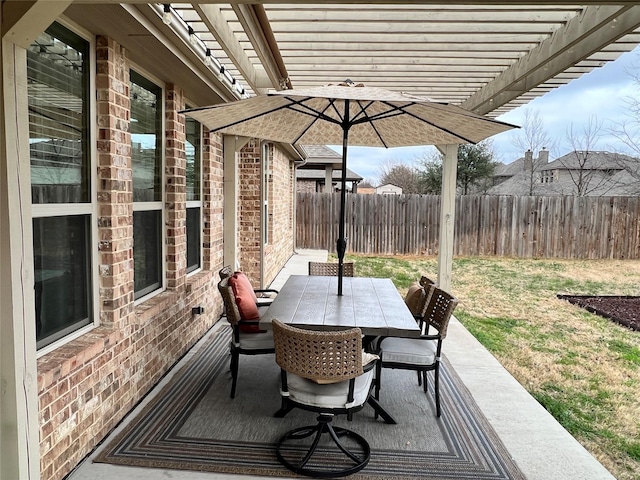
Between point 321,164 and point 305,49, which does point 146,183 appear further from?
point 321,164

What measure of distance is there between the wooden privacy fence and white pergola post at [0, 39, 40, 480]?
38.1ft

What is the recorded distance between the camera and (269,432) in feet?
10.4

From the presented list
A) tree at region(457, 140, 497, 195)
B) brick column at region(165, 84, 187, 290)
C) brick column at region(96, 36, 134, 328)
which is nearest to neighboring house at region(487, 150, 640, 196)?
tree at region(457, 140, 497, 195)

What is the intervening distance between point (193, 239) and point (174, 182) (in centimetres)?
113

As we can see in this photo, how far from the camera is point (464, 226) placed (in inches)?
521

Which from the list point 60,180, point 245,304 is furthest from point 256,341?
point 60,180

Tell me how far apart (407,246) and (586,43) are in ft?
33.5

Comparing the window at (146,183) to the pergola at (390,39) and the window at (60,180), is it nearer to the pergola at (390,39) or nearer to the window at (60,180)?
the pergola at (390,39)


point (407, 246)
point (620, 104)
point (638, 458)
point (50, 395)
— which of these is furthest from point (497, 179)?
point (50, 395)

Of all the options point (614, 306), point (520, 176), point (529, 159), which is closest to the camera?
point (614, 306)

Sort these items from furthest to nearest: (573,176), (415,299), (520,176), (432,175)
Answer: (520,176) → (573,176) → (432,175) → (415,299)

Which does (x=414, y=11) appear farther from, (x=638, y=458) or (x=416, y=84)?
(x=638, y=458)

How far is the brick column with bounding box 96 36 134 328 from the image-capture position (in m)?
2.95

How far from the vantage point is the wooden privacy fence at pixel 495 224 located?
12.7m
